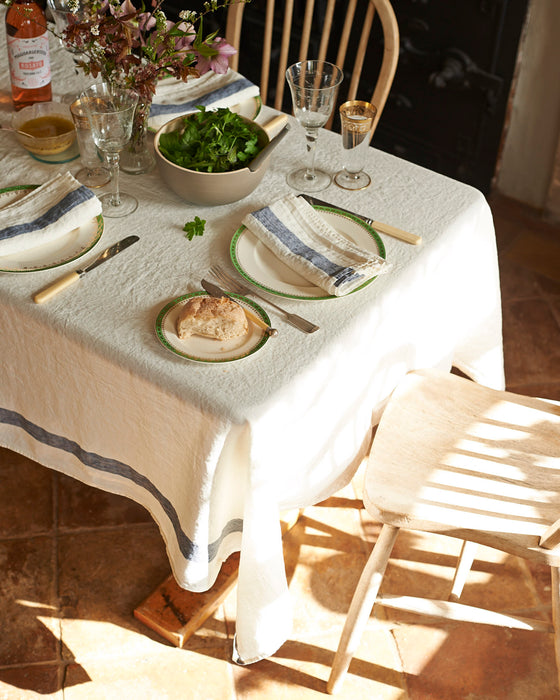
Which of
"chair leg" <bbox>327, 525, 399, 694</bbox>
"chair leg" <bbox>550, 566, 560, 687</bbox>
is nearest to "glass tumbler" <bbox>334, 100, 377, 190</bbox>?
"chair leg" <bbox>327, 525, 399, 694</bbox>

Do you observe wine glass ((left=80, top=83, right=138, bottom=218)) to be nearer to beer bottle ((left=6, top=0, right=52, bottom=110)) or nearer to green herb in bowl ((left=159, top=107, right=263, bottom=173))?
green herb in bowl ((left=159, top=107, right=263, bottom=173))

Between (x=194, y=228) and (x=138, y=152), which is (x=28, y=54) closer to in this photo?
(x=138, y=152)

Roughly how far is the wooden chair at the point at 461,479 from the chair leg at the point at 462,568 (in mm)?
176

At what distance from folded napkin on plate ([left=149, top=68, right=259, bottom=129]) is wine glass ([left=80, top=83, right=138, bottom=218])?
0.19 meters

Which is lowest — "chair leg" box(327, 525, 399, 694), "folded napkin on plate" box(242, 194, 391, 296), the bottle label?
"chair leg" box(327, 525, 399, 694)

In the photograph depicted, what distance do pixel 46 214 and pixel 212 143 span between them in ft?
0.96

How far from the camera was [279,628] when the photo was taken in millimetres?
1293

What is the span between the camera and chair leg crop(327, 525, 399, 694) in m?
1.27

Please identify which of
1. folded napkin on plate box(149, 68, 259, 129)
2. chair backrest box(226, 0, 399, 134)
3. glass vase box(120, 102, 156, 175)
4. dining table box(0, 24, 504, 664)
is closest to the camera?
dining table box(0, 24, 504, 664)

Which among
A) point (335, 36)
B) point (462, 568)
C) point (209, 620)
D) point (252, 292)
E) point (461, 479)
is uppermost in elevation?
point (252, 292)

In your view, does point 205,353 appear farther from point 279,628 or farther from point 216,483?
point 279,628

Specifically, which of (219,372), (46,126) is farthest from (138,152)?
(219,372)

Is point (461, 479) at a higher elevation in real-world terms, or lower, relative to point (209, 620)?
higher

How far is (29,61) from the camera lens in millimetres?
1464
